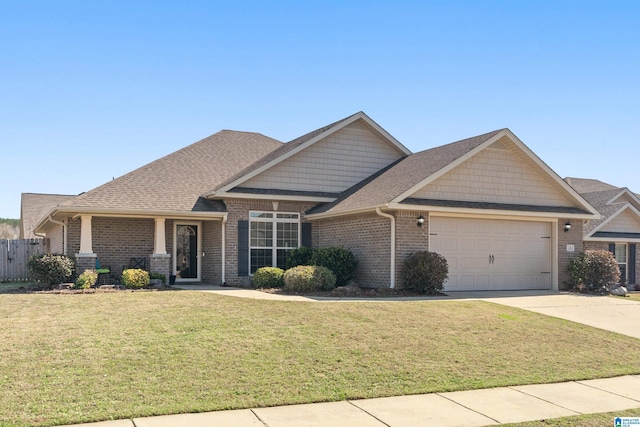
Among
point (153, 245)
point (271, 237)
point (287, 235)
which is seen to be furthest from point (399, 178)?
point (153, 245)

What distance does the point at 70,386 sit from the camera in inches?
301

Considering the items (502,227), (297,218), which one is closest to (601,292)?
(502,227)

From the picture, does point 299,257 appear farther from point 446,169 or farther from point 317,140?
point 446,169

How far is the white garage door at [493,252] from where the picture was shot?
18.5 m

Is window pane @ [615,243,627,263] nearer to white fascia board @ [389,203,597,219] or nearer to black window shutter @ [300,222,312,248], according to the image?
white fascia board @ [389,203,597,219]

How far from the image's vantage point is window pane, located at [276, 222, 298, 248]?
2100 cm

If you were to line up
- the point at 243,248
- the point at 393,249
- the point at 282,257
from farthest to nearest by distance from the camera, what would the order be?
the point at 282,257, the point at 243,248, the point at 393,249

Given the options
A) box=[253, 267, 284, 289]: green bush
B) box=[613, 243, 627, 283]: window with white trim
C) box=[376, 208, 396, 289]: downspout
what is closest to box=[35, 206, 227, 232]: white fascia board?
box=[253, 267, 284, 289]: green bush

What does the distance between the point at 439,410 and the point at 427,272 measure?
9.42 meters

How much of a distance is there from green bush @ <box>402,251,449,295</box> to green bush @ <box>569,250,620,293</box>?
17.8 feet

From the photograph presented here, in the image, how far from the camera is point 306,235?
21.2 m

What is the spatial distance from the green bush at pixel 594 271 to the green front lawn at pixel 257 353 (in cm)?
680

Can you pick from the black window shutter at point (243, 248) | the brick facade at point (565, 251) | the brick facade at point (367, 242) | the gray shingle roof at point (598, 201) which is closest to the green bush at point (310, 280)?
the brick facade at point (367, 242)

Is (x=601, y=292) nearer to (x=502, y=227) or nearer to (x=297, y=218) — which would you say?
(x=502, y=227)
